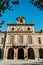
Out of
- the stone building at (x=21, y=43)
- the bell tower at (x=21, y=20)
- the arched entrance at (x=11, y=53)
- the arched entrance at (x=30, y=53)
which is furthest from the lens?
the bell tower at (x=21, y=20)

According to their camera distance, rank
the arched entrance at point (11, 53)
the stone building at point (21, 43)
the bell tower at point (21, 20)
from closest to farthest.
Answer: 1. the stone building at point (21, 43)
2. the arched entrance at point (11, 53)
3. the bell tower at point (21, 20)

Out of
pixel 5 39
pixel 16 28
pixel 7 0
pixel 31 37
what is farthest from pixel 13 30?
Result: pixel 7 0

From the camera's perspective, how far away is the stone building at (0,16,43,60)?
→ 1297 inches

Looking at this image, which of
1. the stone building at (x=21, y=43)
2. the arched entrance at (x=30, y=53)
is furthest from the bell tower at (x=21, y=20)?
the arched entrance at (x=30, y=53)

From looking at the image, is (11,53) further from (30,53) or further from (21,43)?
(30,53)

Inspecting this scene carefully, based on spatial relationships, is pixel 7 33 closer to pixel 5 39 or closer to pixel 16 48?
pixel 5 39

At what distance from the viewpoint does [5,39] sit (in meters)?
35.8

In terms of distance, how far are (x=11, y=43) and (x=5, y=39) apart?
3132 mm

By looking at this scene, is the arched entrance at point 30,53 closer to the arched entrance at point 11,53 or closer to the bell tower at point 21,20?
the arched entrance at point 11,53

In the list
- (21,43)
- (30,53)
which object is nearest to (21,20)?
(21,43)

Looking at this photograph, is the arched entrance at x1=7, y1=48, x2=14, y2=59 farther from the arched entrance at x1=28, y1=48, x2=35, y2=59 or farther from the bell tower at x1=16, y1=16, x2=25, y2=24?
the bell tower at x1=16, y1=16, x2=25, y2=24

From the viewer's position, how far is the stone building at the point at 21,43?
32.9 meters

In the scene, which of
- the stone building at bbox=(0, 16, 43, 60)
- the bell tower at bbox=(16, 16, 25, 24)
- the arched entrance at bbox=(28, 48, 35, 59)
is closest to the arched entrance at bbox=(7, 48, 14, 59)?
the stone building at bbox=(0, 16, 43, 60)

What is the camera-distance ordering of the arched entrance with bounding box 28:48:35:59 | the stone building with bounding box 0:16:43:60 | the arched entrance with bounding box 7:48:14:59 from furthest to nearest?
the arched entrance with bounding box 7:48:14:59 < the arched entrance with bounding box 28:48:35:59 < the stone building with bounding box 0:16:43:60
